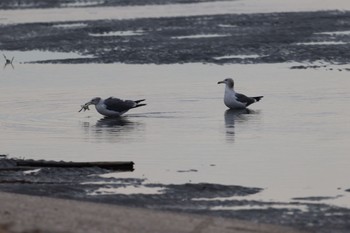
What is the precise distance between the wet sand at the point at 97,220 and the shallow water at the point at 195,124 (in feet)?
5.65

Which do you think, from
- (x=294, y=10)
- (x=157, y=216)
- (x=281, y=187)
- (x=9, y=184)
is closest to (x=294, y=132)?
(x=281, y=187)

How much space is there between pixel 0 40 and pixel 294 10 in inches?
438

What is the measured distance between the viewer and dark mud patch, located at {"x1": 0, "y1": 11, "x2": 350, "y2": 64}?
29.0 meters

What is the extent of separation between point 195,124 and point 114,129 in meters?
1.24

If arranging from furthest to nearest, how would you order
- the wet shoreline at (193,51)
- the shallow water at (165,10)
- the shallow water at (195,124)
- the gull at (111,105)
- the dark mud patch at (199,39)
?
the shallow water at (165,10) → the dark mud patch at (199,39) → the gull at (111,105) → the shallow water at (195,124) → the wet shoreline at (193,51)

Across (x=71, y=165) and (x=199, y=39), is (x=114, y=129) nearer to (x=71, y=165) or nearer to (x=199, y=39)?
(x=71, y=165)

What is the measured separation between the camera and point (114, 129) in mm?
19125

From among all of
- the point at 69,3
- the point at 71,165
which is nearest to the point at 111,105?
the point at 71,165

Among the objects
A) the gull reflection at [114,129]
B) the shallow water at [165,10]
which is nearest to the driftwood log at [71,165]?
the gull reflection at [114,129]

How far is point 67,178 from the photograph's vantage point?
13.9m

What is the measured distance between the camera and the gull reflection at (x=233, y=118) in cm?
1814

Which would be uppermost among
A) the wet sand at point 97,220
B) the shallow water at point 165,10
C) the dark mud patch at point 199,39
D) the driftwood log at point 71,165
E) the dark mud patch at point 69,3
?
the dark mud patch at point 69,3

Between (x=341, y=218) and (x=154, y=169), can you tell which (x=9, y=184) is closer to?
(x=154, y=169)

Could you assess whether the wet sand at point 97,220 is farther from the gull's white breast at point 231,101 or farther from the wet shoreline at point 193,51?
the gull's white breast at point 231,101
